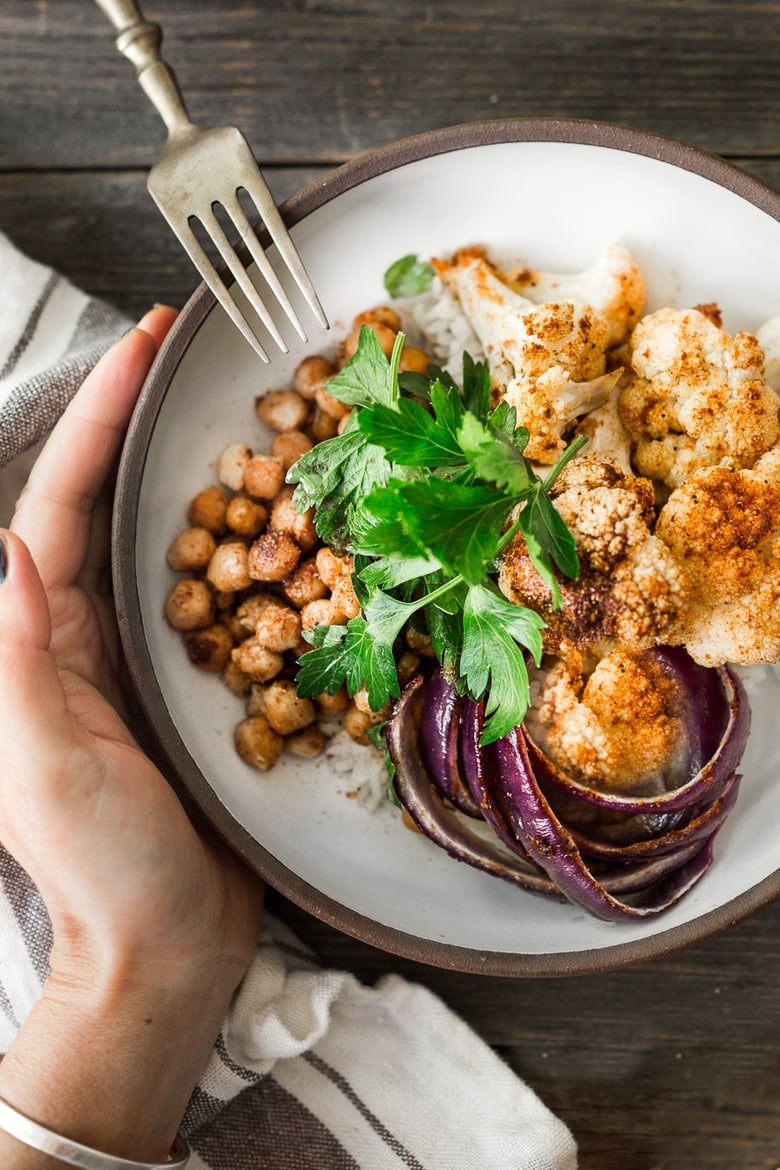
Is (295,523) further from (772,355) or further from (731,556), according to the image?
(772,355)

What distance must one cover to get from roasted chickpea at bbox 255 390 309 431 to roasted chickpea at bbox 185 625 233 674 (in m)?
0.37

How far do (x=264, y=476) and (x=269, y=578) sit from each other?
18 centimetres

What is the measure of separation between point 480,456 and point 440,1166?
4.25 ft

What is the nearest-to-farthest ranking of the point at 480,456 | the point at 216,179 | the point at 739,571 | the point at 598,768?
the point at 480,456 → the point at 739,571 → the point at 598,768 → the point at 216,179

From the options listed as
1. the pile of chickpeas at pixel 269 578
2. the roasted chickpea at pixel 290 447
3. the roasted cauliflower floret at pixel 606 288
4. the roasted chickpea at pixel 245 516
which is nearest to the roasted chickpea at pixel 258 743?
the pile of chickpeas at pixel 269 578

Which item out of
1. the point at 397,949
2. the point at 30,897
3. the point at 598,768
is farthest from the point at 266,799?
the point at 598,768

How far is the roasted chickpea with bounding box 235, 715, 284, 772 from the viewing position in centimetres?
166

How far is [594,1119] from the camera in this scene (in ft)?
6.29

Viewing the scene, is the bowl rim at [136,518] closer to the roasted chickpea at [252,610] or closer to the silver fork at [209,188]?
the silver fork at [209,188]

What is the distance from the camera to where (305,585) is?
162 centimetres

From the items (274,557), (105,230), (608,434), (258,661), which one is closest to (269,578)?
(274,557)

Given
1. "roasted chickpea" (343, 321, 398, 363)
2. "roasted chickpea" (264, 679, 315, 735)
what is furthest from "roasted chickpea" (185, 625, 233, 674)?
"roasted chickpea" (343, 321, 398, 363)

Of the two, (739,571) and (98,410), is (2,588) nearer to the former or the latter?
(98,410)

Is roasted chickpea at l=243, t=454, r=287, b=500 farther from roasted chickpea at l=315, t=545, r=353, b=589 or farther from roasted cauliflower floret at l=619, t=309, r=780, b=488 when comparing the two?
roasted cauliflower floret at l=619, t=309, r=780, b=488
